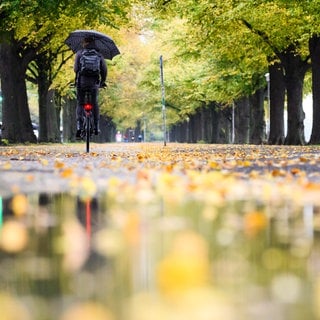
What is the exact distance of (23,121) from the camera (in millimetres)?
34719

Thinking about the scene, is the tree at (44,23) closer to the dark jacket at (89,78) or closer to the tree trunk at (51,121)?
the tree trunk at (51,121)

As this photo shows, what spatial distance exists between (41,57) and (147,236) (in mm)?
36528

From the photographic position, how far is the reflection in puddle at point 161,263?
2.51 meters

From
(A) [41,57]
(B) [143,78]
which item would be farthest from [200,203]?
(B) [143,78]

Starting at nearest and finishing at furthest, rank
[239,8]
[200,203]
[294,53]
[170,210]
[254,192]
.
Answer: [170,210]
[200,203]
[254,192]
[239,8]
[294,53]

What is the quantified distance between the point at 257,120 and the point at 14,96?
14.6 metres

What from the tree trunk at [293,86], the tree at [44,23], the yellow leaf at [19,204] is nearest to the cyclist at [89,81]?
the tree at [44,23]

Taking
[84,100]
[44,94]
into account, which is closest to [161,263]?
[84,100]

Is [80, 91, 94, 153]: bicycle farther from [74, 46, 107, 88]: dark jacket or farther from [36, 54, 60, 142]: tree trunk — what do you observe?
[36, 54, 60, 142]: tree trunk

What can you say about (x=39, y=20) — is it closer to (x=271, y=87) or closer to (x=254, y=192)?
(x=271, y=87)

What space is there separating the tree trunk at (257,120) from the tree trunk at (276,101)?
4555 mm

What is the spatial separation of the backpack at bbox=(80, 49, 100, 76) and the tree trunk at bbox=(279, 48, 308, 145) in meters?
17.0

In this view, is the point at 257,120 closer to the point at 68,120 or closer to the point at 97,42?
the point at 68,120

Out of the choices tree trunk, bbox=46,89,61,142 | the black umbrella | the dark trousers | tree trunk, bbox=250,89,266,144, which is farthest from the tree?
tree trunk, bbox=250,89,266,144
